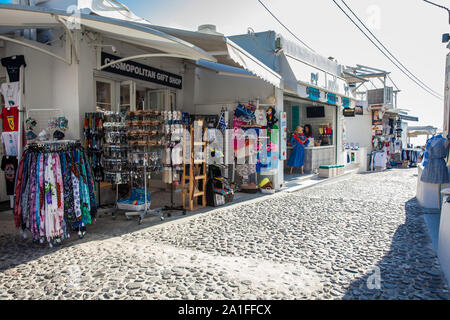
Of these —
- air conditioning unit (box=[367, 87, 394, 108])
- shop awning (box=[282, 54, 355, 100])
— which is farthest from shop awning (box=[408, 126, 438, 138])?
shop awning (box=[282, 54, 355, 100])

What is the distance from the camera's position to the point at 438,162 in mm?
5859

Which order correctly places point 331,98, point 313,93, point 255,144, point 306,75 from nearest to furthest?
point 255,144
point 306,75
point 313,93
point 331,98

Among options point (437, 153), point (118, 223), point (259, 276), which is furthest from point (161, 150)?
point (437, 153)

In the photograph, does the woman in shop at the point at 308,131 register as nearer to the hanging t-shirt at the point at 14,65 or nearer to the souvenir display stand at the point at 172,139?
the souvenir display stand at the point at 172,139

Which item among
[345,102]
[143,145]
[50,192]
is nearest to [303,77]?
[345,102]

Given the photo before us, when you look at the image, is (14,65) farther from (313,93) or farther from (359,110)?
(359,110)

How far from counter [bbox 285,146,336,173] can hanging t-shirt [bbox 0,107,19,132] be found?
27.6 feet

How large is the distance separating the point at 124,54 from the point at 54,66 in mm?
1381

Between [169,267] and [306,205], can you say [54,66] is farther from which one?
[306,205]

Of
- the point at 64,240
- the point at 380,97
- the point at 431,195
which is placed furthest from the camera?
the point at 380,97

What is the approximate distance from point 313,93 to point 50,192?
25.0 ft

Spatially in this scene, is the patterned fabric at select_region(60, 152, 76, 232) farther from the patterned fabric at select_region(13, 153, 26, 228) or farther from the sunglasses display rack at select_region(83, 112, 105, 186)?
the sunglasses display rack at select_region(83, 112, 105, 186)

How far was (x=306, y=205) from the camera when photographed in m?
6.38

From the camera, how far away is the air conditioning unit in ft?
54.4
